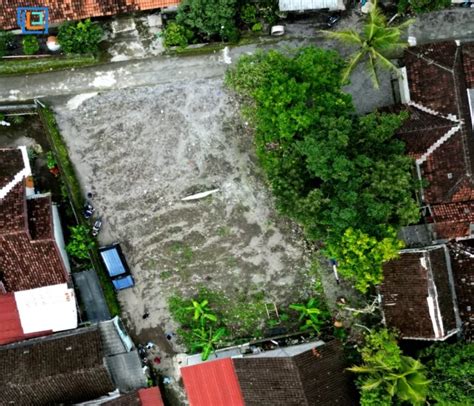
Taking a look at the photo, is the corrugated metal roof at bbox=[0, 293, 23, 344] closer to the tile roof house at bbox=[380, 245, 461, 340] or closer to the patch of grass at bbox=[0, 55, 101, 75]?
the patch of grass at bbox=[0, 55, 101, 75]

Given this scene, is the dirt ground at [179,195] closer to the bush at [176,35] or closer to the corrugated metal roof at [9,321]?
the bush at [176,35]

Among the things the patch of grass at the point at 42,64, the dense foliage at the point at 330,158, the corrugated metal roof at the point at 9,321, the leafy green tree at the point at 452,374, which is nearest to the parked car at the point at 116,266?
the corrugated metal roof at the point at 9,321

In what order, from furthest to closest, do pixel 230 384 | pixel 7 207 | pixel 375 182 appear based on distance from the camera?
pixel 230 384
pixel 7 207
pixel 375 182

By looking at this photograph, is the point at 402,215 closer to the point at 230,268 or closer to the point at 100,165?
the point at 230,268

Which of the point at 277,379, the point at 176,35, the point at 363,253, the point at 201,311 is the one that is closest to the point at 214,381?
the point at 277,379

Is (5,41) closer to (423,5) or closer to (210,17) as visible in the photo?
(210,17)

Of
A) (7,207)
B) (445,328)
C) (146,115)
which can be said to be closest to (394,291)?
(445,328)

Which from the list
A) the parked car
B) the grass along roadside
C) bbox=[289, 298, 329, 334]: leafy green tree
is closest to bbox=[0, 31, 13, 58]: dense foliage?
the grass along roadside
